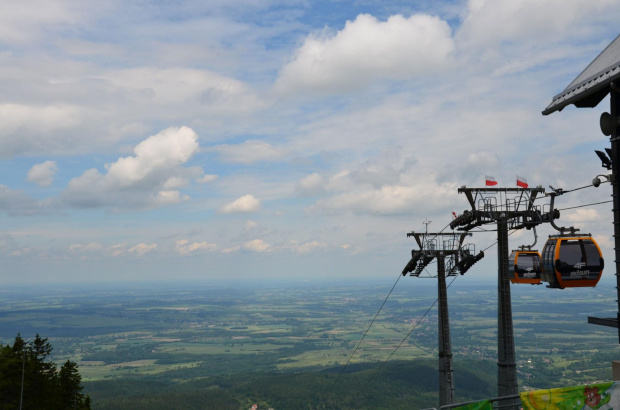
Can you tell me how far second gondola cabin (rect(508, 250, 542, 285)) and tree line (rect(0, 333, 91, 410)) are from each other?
1409 inches

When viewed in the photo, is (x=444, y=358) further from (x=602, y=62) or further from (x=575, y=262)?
(x=602, y=62)

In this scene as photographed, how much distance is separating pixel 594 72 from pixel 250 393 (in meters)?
173

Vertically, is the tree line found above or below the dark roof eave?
below

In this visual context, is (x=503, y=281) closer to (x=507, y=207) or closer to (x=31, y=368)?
(x=507, y=207)

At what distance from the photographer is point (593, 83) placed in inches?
371

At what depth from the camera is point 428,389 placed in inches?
6531

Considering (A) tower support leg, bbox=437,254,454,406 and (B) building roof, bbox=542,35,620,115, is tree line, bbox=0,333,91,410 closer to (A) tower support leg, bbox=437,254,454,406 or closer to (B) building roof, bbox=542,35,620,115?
(A) tower support leg, bbox=437,254,454,406

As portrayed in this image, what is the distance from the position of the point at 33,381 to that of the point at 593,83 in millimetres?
47167

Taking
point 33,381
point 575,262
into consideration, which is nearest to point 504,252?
point 575,262

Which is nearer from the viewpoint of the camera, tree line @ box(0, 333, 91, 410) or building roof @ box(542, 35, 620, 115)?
building roof @ box(542, 35, 620, 115)

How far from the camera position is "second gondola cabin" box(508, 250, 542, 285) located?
82.9 feet

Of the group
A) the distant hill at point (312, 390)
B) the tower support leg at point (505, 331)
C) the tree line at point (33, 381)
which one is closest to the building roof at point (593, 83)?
the tower support leg at point (505, 331)

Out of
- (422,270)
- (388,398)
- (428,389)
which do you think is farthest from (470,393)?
(422,270)

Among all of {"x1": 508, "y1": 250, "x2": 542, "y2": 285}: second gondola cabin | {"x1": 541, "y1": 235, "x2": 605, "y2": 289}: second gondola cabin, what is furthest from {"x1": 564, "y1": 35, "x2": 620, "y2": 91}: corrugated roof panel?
{"x1": 508, "y1": 250, "x2": 542, "y2": 285}: second gondola cabin
